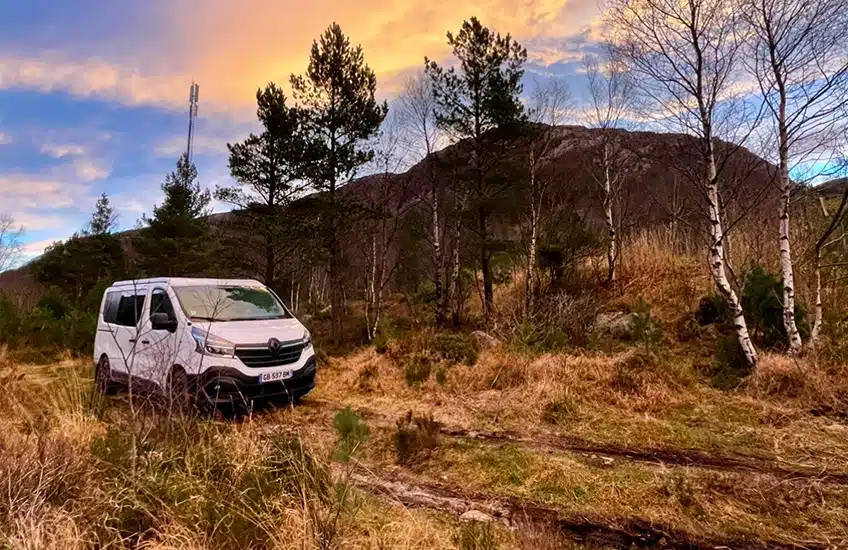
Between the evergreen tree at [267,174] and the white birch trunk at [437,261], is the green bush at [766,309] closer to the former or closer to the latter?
the white birch trunk at [437,261]

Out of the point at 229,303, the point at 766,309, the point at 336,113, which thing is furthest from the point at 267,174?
the point at 766,309

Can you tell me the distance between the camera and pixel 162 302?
6.24 meters

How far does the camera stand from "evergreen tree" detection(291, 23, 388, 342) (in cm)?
1581

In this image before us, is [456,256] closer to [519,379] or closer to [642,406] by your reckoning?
[519,379]

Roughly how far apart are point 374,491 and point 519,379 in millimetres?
3851

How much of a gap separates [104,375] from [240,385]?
343 centimetres

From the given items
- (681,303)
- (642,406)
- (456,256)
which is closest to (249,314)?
(642,406)

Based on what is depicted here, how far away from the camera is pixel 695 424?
5.44 meters

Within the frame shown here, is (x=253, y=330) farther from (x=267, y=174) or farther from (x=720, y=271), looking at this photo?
(x=267, y=174)

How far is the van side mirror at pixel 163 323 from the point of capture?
5.95 meters

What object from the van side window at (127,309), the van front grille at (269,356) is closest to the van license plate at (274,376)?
the van front grille at (269,356)

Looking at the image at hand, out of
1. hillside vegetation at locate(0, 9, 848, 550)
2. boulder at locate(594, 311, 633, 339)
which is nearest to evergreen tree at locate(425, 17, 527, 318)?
hillside vegetation at locate(0, 9, 848, 550)

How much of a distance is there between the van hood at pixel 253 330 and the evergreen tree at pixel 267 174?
11.0 metres

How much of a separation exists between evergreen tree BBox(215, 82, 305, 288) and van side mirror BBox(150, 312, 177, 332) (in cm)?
1114
